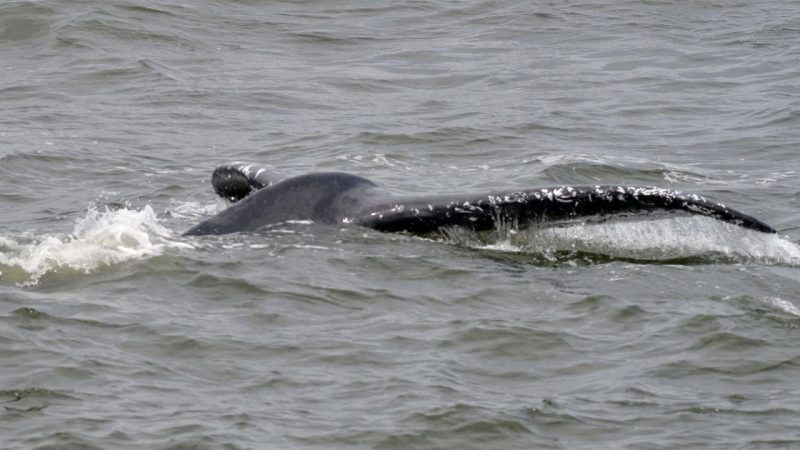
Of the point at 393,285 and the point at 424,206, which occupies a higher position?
the point at 424,206

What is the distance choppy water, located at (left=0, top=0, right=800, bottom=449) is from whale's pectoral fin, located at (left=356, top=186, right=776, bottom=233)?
6.1 inches

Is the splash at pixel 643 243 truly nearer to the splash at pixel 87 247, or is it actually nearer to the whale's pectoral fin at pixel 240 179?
the whale's pectoral fin at pixel 240 179

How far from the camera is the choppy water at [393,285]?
829 centimetres

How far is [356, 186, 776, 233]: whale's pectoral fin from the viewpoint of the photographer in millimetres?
10531

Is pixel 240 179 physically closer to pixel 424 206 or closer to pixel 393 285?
pixel 424 206

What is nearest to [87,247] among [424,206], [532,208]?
[424,206]

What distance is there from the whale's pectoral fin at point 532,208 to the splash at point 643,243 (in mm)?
175

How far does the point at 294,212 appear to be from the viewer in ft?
37.8

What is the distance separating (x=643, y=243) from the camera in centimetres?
1129

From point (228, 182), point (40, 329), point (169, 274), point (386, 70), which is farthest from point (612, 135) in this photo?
point (40, 329)

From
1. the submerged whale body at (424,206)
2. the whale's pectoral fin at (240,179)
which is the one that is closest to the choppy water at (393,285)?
the submerged whale body at (424,206)

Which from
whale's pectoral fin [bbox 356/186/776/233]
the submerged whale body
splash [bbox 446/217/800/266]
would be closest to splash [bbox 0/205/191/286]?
the submerged whale body

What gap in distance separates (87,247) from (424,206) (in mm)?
2244

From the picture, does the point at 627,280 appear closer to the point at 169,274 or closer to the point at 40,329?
the point at 169,274
